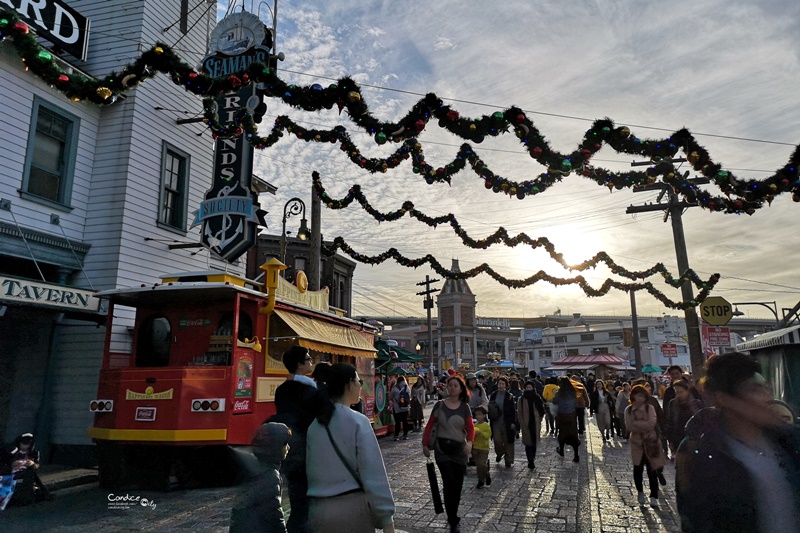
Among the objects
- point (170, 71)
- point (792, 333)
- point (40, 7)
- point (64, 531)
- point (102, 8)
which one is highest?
point (102, 8)

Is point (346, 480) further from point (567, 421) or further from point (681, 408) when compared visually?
point (567, 421)

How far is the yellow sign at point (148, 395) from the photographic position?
8156 mm

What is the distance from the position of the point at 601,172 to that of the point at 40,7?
38.6 feet

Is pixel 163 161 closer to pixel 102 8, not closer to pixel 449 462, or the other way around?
pixel 102 8

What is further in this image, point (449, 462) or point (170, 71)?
point (170, 71)

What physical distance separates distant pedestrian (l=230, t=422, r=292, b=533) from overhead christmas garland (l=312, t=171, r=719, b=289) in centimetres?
994

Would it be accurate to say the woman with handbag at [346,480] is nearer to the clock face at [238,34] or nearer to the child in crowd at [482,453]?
the child in crowd at [482,453]

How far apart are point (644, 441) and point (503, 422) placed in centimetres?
331

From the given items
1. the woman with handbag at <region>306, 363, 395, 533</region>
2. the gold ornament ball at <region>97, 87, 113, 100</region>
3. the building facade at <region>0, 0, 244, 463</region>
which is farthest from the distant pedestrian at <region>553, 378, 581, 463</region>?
the gold ornament ball at <region>97, 87, 113, 100</region>

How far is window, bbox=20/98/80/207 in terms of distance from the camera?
10617 mm

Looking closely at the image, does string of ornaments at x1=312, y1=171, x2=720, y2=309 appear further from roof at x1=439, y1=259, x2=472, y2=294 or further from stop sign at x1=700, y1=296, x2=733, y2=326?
roof at x1=439, y1=259, x2=472, y2=294

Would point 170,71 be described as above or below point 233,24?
below

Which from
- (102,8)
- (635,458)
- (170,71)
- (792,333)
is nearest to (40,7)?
(102,8)

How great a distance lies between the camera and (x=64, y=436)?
11.0m
